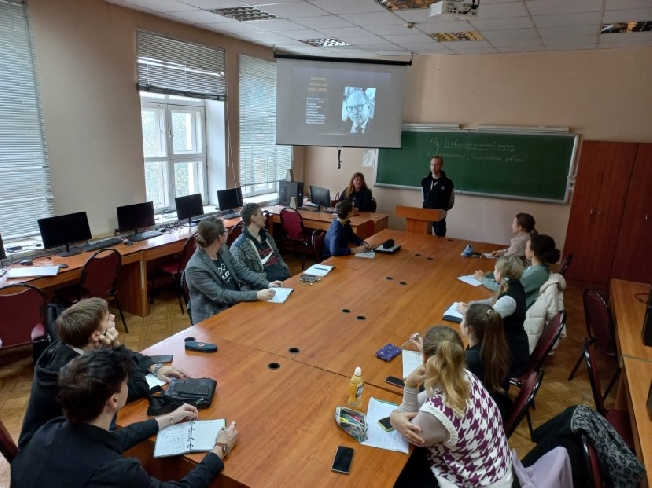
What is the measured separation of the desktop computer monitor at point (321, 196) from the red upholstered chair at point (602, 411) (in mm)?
4760

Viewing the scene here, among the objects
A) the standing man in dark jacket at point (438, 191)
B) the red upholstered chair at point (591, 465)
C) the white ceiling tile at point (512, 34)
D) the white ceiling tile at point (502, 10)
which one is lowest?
the red upholstered chair at point (591, 465)

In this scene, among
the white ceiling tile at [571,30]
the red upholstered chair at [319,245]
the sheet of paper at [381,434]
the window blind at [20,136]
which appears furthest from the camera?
the red upholstered chair at [319,245]

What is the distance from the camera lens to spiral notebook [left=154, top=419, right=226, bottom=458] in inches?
65.7

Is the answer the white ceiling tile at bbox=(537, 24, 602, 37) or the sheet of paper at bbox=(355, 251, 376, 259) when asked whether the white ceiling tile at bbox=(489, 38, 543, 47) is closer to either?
the white ceiling tile at bbox=(537, 24, 602, 37)

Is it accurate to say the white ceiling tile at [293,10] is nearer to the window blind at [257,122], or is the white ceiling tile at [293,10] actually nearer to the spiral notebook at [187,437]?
the window blind at [257,122]

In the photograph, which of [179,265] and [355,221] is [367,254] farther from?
[179,265]

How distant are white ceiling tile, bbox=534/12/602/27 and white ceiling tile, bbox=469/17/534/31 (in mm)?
101

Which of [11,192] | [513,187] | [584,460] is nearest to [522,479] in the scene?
[584,460]

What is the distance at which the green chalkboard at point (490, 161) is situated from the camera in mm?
6164

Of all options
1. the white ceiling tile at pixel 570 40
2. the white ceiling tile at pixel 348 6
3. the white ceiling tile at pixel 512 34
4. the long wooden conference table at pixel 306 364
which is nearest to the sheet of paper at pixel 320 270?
the long wooden conference table at pixel 306 364

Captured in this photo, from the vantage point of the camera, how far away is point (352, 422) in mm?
1826

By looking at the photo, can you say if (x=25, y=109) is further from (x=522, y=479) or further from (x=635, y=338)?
(x=635, y=338)

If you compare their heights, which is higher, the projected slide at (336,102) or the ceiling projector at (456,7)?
the ceiling projector at (456,7)

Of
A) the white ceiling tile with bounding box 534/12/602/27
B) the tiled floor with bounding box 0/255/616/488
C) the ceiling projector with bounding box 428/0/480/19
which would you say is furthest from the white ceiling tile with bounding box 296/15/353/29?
the tiled floor with bounding box 0/255/616/488
